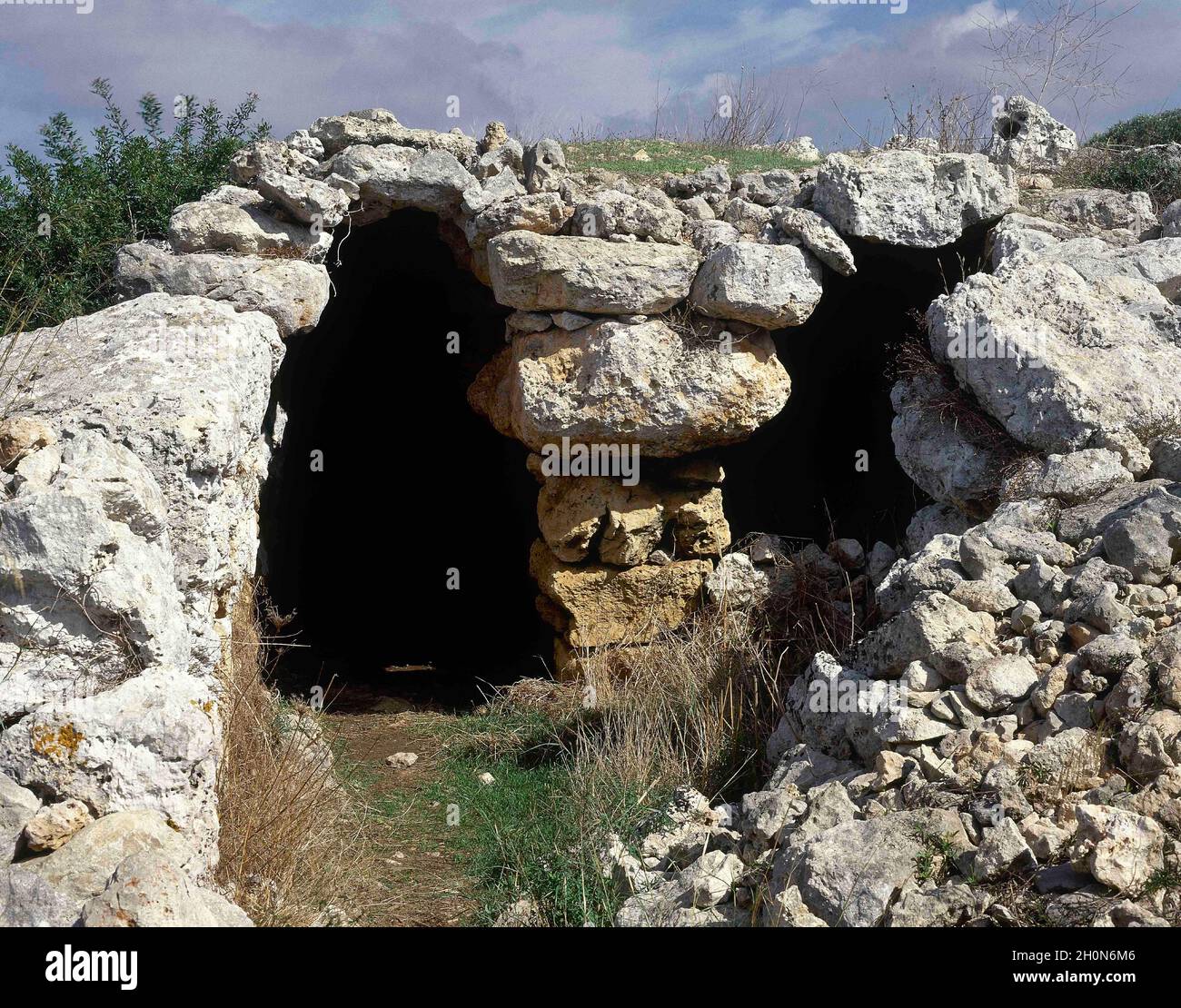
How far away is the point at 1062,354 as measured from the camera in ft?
18.9

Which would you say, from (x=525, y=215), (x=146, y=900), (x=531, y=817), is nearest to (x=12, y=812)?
(x=146, y=900)

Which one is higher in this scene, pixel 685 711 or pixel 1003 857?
pixel 1003 857

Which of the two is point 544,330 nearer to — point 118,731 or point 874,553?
point 874,553

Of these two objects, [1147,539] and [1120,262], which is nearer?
[1147,539]

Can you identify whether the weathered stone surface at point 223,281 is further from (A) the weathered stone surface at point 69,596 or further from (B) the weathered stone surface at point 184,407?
(A) the weathered stone surface at point 69,596

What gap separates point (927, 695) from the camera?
431cm

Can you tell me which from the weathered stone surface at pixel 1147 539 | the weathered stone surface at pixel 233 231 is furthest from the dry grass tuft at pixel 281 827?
the weathered stone surface at pixel 1147 539

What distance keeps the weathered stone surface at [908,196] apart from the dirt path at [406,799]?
13.3ft

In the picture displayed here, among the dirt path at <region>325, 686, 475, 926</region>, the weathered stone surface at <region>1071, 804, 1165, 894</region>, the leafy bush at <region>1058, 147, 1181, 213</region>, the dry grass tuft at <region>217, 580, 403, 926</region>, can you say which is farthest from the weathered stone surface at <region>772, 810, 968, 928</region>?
the leafy bush at <region>1058, 147, 1181, 213</region>

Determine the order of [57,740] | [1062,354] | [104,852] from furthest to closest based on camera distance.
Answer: [1062,354], [57,740], [104,852]
